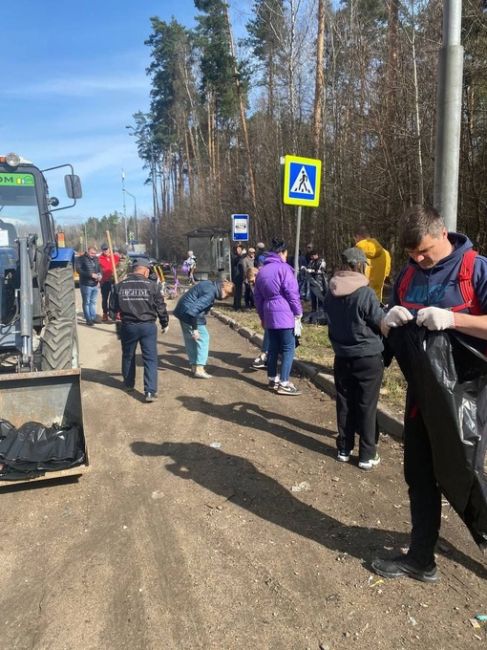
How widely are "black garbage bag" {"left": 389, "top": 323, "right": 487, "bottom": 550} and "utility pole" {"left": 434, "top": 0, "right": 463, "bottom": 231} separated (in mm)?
2818

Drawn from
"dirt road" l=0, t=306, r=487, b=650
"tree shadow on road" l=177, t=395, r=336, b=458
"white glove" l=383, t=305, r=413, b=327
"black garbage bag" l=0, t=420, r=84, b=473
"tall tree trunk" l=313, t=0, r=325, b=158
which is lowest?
"dirt road" l=0, t=306, r=487, b=650

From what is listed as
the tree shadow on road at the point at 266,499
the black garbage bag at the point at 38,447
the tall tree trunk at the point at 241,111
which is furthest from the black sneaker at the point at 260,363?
the tall tree trunk at the point at 241,111

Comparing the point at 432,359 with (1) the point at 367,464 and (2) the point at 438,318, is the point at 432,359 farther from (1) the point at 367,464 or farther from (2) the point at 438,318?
(1) the point at 367,464

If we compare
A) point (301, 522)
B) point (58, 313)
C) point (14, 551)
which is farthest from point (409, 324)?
point (58, 313)

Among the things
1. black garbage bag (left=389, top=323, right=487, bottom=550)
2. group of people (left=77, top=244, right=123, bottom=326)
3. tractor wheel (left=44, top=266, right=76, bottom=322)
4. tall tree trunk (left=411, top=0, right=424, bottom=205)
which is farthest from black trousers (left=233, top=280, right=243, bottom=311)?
black garbage bag (left=389, top=323, right=487, bottom=550)

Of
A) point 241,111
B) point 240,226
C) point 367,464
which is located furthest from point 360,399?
point 241,111

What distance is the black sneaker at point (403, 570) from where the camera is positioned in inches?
114

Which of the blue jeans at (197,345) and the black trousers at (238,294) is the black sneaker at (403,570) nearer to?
the blue jeans at (197,345)

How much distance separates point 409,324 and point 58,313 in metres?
5.27

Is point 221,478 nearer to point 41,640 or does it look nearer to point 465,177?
point 41,640

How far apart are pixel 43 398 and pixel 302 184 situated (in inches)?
200

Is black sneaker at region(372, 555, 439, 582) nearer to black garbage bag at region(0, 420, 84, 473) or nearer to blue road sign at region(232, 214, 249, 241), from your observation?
black garbage bag at region(0, 420, 84, 473)

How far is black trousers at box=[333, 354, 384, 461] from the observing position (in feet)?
14.1

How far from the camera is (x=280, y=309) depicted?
6.32m
